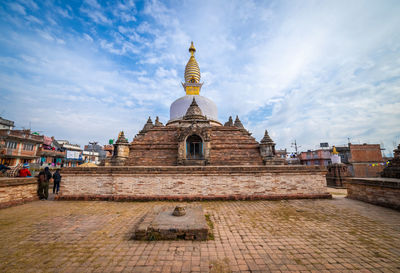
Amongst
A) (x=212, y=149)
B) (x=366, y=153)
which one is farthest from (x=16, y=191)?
(x=366, y=153)

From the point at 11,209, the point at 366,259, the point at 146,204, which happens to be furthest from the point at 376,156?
the point at 11,209

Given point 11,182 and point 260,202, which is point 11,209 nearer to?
point 11,182

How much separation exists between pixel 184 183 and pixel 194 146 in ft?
21.9

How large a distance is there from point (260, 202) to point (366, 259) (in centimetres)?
476

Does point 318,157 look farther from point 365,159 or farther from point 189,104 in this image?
point 189,104

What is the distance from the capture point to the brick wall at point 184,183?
862 centimetres

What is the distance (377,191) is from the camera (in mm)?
8094

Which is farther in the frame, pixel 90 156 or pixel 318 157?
pixel 90 156

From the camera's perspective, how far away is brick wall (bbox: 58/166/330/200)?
862cm

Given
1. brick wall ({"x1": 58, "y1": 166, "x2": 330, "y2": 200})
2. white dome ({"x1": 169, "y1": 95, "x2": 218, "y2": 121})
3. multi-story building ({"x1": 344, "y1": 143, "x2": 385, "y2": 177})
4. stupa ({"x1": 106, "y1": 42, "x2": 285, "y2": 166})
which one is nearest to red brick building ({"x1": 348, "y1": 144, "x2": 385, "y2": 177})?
multi-story building ({"x1": 344, "y1": 143, "x2": 385, "y2": 177})

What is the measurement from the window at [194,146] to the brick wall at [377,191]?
10.6m

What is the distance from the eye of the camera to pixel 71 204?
8.09 metres

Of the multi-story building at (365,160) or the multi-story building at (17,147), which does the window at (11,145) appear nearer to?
the multi-story building at (17,147)

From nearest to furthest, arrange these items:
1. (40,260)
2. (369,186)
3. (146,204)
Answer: (40,260), (146,204), (369,186)
